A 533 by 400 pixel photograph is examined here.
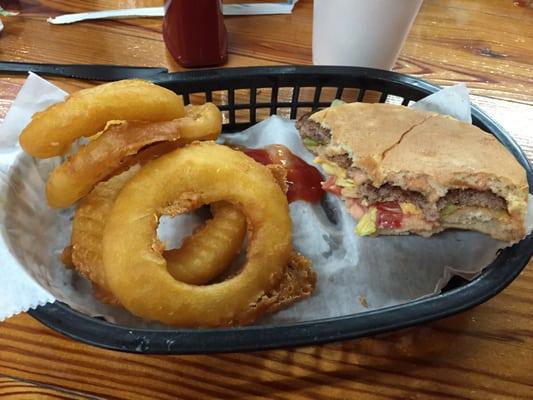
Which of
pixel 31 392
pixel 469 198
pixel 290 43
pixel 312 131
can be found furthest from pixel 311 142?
pixel 31 392

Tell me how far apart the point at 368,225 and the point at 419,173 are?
0.15 m

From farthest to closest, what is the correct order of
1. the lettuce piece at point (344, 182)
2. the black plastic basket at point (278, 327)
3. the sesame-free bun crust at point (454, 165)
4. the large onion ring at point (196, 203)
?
the lettuce piece at point (344, 182) < the sesame-free bun crust at point (454, 165) < the large onion ring at point (196, 203) < the black plastic basket at point (278, 327)

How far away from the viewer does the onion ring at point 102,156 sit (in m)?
0.87

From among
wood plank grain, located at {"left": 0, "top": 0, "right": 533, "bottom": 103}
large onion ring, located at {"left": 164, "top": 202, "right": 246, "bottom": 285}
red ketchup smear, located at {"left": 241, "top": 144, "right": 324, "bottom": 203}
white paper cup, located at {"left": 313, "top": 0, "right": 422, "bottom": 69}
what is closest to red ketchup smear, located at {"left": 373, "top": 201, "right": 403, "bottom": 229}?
red ketchup smear, located at {"left": 241, "top": 144, "right": 324, "bottom": 203}

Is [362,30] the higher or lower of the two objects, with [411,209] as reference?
higher

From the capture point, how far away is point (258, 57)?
164 cm

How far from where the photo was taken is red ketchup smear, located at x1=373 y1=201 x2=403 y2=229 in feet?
3.54

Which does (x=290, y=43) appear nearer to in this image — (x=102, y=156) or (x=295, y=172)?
(x=295, y=172)

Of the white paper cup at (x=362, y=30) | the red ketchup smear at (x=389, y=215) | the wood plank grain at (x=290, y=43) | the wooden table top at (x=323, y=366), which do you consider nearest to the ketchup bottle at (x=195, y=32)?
the wood plank grain at (x=290, y=43)

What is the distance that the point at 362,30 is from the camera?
142cm

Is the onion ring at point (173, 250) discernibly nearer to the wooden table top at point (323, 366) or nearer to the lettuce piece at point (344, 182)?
the wooden table top at point (323, 366)

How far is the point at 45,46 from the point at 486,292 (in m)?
1.49

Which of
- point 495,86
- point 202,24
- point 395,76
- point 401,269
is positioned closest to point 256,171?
point 401,269

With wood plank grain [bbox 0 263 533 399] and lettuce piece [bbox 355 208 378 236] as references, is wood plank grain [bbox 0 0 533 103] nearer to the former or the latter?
lettuce piece [bbox 355 208 378 236]
